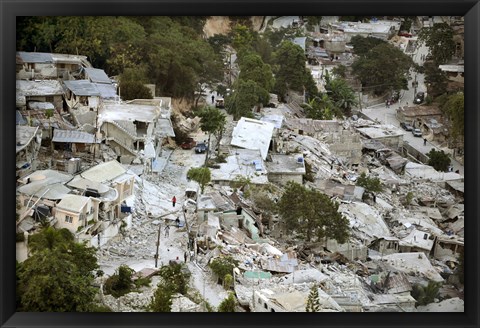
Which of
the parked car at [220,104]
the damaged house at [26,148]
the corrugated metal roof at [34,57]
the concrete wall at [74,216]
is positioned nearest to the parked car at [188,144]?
the parked car at [220,104]

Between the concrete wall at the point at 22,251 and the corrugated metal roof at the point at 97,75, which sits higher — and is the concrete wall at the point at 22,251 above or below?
below

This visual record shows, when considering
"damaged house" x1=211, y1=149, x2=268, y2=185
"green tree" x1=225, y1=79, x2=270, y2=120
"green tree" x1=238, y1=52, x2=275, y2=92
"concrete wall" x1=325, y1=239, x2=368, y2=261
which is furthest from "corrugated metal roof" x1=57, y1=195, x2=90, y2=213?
"green tree" x1=238, y1=52, x2=275, y2=92

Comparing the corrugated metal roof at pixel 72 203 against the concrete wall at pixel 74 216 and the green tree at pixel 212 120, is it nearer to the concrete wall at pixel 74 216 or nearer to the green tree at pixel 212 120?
the concrete wall at pixel 74 216

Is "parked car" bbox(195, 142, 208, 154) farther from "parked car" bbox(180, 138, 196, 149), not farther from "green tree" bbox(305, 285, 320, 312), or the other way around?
"green tree" bbox(305, 285, 320, 312)
